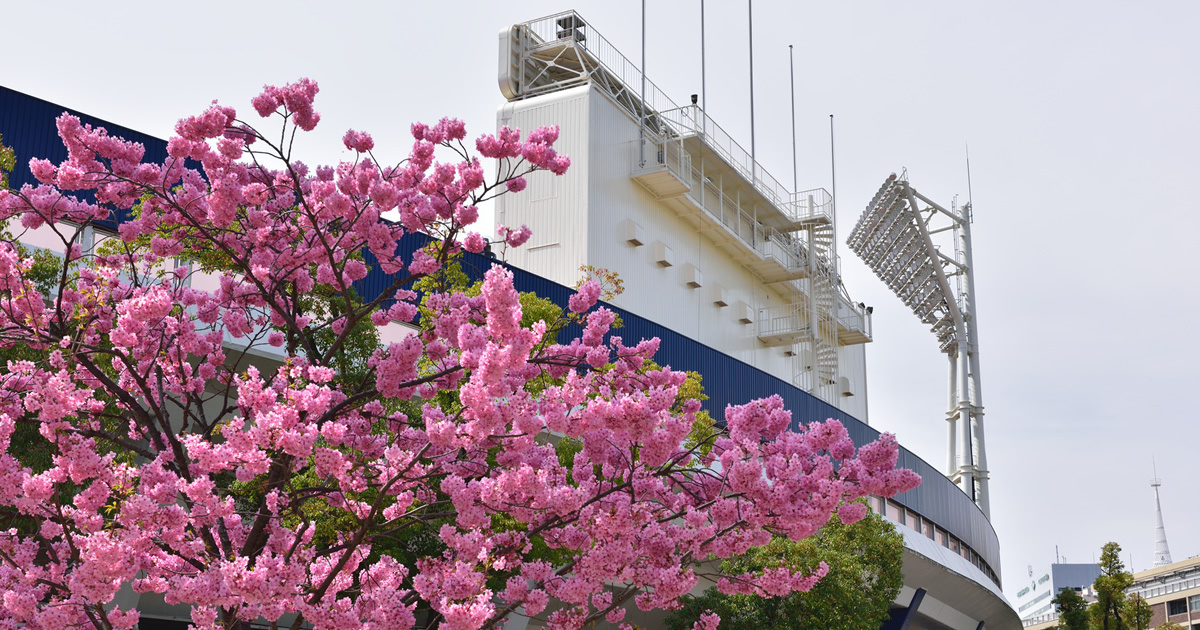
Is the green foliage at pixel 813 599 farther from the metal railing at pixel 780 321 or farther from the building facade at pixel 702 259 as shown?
the metal railing at pixel 780 321

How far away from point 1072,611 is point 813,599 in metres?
21.1

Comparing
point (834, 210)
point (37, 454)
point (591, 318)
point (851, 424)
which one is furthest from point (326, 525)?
point (834, 210)

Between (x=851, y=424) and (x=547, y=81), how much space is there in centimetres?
1384

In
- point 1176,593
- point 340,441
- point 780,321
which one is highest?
point 780,321

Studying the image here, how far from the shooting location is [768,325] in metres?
41.7

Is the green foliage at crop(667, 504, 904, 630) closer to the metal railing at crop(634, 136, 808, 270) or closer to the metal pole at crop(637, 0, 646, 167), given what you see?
the metal pole at crop(637, 0, 646, 167)

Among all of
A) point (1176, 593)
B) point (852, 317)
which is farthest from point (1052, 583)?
point (852, 317)

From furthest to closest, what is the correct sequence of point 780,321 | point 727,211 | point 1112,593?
point 780,321 → point 727,211 → point 1112,593

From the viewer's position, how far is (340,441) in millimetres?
7457

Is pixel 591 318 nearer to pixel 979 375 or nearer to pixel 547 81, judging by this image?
pixel 547 81

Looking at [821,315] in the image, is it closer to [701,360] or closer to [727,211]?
[727,211]

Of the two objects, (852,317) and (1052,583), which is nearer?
(852,317)

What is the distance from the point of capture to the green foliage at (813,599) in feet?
61.5

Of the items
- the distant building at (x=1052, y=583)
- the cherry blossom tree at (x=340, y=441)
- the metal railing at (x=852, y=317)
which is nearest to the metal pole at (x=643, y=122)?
the metal railing at (x=852, y=317)
